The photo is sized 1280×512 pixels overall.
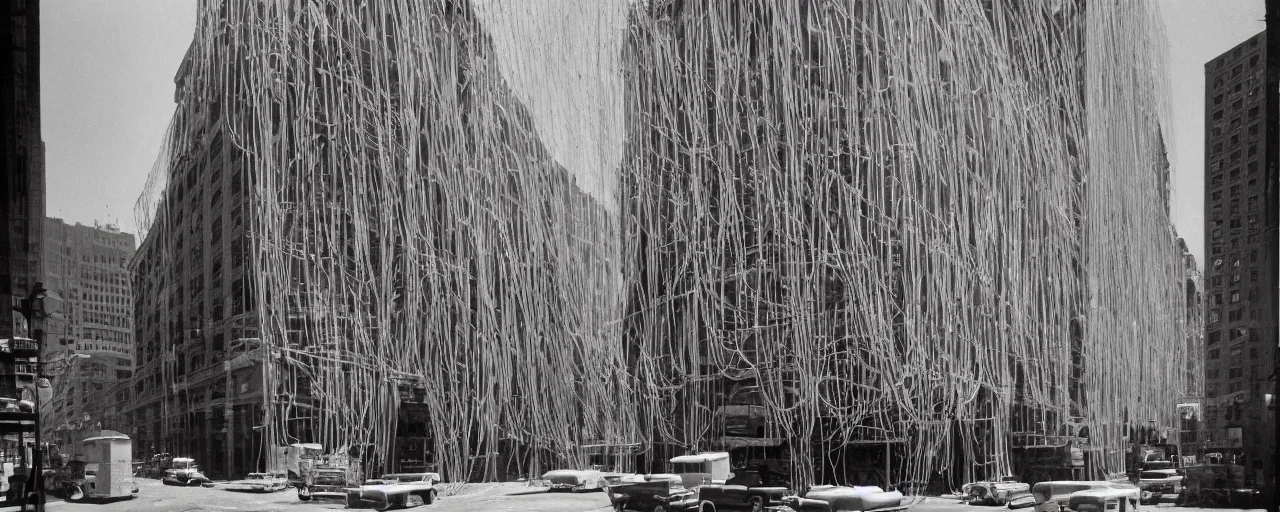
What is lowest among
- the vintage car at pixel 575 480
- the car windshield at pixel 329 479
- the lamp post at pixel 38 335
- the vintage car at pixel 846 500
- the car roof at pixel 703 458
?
the vintage car at pixel 846 500

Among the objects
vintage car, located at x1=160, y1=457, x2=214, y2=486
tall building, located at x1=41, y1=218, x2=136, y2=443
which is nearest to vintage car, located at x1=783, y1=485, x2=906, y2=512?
vintage car, located at x1=160, y1=457, x2=214, y2=486

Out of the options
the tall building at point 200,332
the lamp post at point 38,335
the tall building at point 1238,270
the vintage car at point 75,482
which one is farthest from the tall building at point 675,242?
the lamp post at point 38,335

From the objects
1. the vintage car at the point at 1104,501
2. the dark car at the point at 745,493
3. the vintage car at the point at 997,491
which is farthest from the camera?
the dark car at the point at 745,493

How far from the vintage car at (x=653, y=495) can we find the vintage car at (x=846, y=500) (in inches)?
23.1

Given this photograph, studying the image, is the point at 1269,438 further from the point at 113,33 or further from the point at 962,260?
the point at 113,33

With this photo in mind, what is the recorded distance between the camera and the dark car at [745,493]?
5402 mm

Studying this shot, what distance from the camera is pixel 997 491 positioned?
5168 millimetres

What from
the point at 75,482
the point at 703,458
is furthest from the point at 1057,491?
the point at 75,482

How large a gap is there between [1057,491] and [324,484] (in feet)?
12.4

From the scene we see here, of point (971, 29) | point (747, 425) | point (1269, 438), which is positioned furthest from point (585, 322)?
point (1269, 438)

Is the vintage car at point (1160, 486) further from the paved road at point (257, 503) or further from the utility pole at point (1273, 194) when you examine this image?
the paved road at point (257, 503)

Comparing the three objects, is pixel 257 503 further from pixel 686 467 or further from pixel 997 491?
pixel 997 491

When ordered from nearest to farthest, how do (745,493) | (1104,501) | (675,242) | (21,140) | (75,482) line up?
(1104,501) → (75,482) → (21,140) → (745,493) → (675,242)

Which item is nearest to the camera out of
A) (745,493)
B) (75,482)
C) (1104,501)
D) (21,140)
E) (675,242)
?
(1104,501)
